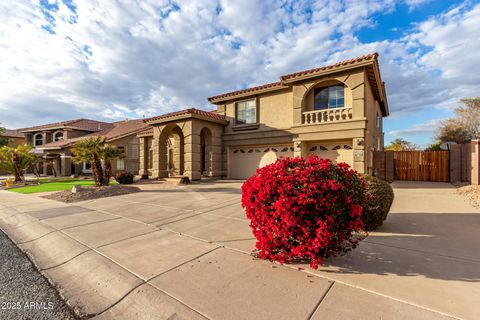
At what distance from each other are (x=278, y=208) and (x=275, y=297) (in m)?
1.11

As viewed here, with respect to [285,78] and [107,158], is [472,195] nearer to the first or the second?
[285,78]

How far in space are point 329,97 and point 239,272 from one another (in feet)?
41.7

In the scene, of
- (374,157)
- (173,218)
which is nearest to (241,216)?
(173,218)

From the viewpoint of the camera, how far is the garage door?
1586 centimetres

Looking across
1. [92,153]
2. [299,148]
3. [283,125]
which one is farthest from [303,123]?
[92,153]

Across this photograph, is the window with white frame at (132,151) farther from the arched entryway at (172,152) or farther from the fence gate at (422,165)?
the fence gate at (422,165)

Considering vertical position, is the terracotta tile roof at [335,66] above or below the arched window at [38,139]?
above

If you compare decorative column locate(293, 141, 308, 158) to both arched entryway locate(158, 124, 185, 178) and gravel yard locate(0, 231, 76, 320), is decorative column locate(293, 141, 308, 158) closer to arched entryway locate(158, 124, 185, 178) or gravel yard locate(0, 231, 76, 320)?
arched entryway locate(158, 124, 185, 178)

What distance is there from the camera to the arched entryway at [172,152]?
1772 centimetres

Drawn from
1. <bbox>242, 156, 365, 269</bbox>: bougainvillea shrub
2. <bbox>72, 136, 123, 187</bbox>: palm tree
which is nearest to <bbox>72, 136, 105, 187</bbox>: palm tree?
<bbox>72, 136, 123, 187</bbox>: palm tree

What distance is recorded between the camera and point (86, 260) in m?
3.85

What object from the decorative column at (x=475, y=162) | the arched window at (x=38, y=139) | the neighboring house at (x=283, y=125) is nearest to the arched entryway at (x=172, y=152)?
the neighboring house at (x=283, y=125)

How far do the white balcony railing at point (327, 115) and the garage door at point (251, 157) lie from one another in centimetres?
245

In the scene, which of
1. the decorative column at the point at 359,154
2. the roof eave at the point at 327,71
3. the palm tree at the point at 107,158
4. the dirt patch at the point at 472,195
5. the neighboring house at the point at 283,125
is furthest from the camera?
the palm tree at the point at 107,158
